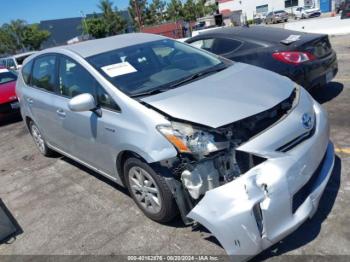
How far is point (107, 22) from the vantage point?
5228cm

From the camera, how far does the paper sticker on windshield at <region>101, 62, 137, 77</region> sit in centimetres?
361

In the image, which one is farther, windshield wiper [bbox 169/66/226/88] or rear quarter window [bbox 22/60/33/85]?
rear quarter window [bbox 22/60/33/85]

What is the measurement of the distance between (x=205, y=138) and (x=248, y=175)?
1.38 ft

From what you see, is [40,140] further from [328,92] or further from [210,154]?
[328,92]

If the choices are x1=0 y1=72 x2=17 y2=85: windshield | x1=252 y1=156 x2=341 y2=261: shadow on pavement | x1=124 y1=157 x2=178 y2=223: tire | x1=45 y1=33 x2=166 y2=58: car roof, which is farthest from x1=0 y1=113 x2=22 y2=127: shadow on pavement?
x1=252 y1=156 x2=341 y2=261: shadow on pavement

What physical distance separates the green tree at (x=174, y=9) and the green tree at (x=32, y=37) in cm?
2266

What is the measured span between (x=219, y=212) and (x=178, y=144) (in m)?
0.61

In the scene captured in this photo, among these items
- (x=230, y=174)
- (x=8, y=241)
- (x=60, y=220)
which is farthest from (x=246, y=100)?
(x=8, y=241)

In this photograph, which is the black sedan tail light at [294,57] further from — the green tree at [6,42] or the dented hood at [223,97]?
the green tree at [6,42]

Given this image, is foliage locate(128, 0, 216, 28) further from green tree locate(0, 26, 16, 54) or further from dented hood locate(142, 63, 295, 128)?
dented hood locate(142, 63, 295, 128)

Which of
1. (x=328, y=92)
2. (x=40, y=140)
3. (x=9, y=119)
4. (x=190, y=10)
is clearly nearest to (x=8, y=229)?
(x=40, y=140)

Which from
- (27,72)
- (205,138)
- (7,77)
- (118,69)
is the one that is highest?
(118,69)

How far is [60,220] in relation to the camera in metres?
3.91

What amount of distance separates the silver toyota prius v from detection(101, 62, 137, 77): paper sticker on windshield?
10mm
